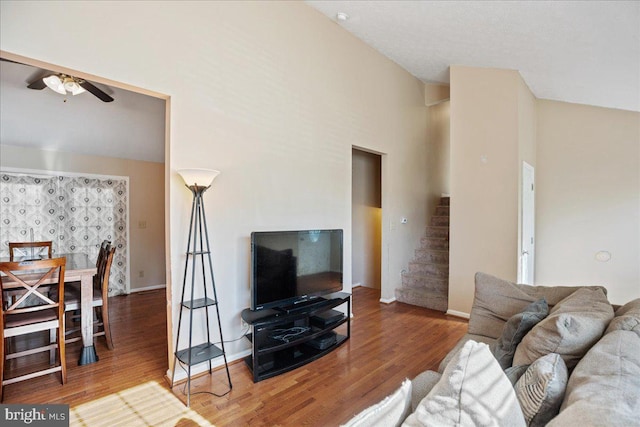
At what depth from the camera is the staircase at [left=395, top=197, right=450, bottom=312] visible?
179 inches

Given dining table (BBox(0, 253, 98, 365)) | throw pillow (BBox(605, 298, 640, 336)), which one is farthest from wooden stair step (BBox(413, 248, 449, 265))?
dining table (BBox(0, 253, 98, 365))

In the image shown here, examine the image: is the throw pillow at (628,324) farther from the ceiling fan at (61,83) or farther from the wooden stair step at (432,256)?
the ceiling fan at (61,83)

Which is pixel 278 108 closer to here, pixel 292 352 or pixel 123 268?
A: pixel 292 352

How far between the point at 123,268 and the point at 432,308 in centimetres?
508

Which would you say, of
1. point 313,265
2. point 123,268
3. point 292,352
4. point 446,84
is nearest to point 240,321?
point 292,352

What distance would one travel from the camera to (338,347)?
312cm

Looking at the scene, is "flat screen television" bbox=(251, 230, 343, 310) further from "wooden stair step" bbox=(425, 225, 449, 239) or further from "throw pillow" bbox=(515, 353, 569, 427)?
"wooden stair step" bbox=(425, 225, 449, 239)

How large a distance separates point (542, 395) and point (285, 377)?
1.99 metres

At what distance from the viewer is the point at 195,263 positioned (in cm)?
257

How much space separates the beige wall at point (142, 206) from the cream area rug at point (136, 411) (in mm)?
3613

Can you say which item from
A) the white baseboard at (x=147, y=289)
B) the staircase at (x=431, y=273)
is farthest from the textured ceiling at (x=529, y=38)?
the white baseboard at (x=147, y=289)

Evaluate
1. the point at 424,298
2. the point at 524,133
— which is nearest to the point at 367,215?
the point at 424,298

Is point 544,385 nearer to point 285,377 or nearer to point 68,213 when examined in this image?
point 285,377

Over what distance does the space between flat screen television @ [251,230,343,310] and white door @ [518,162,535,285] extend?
94.3 inches
